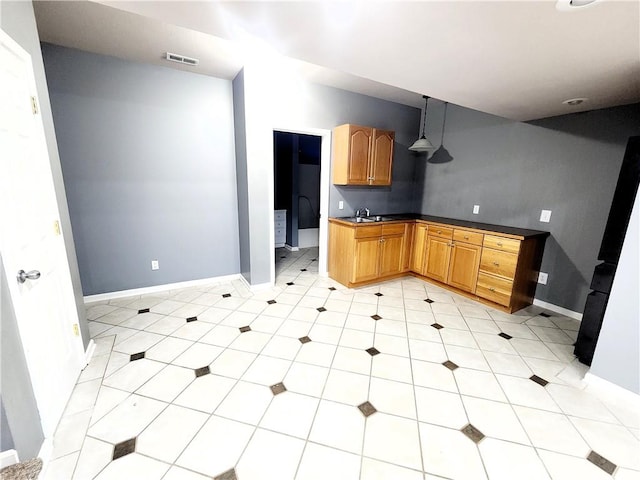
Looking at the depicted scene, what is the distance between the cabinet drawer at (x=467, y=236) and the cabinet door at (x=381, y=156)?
1.21 m

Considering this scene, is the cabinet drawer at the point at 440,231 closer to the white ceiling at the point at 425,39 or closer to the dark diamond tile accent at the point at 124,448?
the white ceiling at the point at 425,39

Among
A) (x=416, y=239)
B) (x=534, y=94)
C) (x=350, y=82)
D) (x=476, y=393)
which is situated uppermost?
(x=350, y=82)

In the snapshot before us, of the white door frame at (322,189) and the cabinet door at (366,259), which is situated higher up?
the white door frame at (322,189)

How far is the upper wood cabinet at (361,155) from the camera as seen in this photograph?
3396 mm

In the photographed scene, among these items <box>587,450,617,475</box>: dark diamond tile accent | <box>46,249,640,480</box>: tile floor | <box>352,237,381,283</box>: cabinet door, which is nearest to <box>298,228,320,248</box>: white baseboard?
<box>352,237,381,283</box>: cabinet door

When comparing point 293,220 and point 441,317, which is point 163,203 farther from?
point 441,317

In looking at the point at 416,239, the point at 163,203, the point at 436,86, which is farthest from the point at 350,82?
the point at 163,203

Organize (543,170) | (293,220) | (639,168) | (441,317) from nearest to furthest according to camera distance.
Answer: (639,168) → (441,317) → (543,170) → (293,220)

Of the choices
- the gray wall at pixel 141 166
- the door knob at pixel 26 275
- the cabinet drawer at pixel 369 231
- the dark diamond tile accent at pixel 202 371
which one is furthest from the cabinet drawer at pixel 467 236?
the door knob at pixel 26 275

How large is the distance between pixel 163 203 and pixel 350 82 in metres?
2.76

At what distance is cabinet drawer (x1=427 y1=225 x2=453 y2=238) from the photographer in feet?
11.1

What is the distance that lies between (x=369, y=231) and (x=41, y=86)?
10.4 ft

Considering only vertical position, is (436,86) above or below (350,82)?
below

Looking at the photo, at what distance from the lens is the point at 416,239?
12.7 ft
